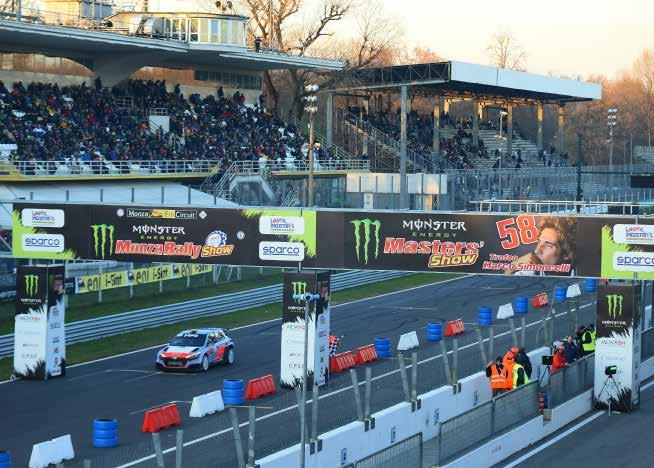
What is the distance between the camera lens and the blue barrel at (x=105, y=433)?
24.2 metres

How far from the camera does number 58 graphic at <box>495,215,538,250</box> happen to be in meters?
29.4

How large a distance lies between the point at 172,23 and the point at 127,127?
8959mm

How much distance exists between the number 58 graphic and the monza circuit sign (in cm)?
3

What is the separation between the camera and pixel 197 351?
111 feet

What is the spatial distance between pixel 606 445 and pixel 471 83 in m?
52.1

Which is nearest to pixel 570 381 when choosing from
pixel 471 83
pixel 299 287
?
pixel 299 287

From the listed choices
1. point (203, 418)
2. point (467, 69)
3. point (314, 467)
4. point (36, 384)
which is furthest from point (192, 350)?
point (467, 69)

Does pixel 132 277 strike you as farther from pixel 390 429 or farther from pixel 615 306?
pixel 390 429

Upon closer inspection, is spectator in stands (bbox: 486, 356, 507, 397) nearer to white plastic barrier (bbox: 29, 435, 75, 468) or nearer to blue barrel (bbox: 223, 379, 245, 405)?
blue barrel (bbox: 223, 379, 245, 405)

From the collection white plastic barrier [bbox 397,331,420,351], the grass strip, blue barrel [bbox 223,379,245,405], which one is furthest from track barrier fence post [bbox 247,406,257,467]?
white plastic barrier [bbox 397,331,420,351]

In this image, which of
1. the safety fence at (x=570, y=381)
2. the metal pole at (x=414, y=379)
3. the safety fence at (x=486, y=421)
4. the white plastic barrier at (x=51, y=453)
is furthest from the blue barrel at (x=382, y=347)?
the white plastic barrier at (x=51, y=453)

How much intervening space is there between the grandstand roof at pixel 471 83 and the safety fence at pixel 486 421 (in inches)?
1828

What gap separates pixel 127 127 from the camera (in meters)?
61.4

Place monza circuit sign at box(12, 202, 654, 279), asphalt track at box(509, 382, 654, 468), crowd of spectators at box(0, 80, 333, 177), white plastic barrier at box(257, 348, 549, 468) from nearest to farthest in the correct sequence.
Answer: white plastic barrier at box(257, 348, 549, 468) → asphalt track at box(509, 382, 654, 468) → monza circuit sign at box(12, 202, 654, 279) → crowd of spectators at box(0, 80, 333, 177)
